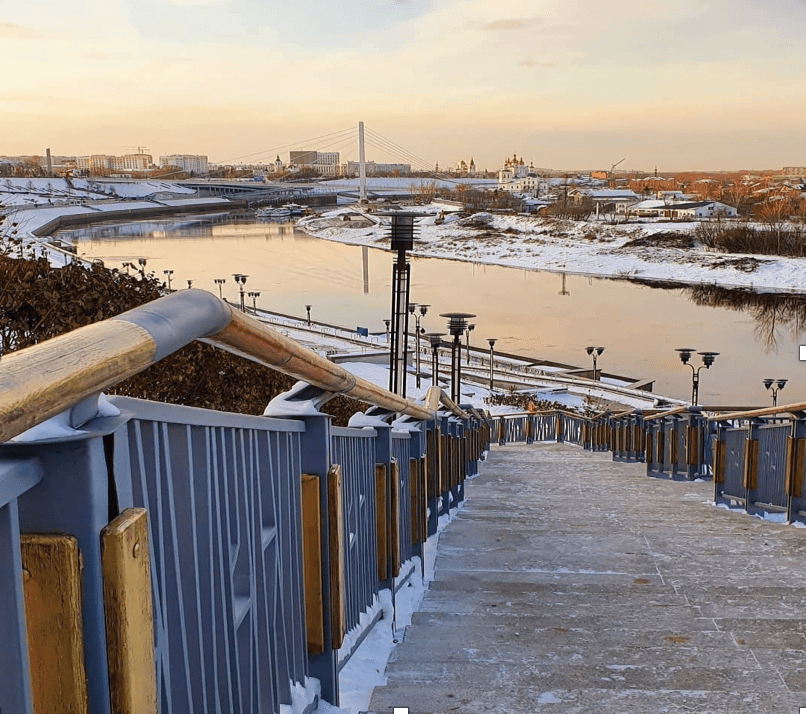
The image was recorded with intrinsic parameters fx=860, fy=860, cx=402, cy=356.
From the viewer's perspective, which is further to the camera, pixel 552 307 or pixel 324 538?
pixel 552 307

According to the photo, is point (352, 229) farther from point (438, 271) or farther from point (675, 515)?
point (675, 515)

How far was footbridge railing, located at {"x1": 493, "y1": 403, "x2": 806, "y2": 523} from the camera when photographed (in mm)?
5840

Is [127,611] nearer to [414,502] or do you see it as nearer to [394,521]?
[394,521]

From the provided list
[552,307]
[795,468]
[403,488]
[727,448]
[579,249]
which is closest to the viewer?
[403,488]

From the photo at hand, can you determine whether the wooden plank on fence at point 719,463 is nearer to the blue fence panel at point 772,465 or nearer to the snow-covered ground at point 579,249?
the blue fence panel at point 772,465

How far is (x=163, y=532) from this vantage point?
1236 mm

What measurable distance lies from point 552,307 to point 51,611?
4689cm

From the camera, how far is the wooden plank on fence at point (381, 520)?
136 inches

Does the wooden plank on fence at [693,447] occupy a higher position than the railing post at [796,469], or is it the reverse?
the railing post at [796,469]

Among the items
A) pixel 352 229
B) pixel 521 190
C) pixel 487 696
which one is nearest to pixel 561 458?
pixel 487 696

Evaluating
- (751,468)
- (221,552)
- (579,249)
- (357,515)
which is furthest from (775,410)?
(579,249)

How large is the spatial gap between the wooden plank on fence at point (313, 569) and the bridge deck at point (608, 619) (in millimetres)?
453

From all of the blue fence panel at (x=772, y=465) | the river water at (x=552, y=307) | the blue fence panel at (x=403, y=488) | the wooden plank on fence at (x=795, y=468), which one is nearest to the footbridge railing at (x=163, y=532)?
the blue fence panel at (x=403, y=488)

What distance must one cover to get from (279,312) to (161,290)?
36844 mm
